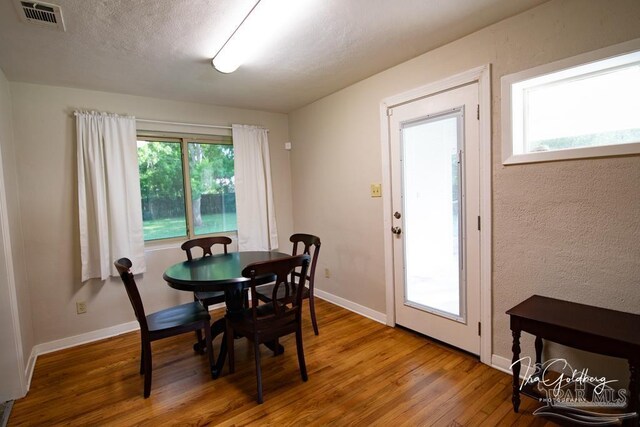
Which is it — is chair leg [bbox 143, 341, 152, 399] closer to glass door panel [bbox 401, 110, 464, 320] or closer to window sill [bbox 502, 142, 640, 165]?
glass door panel [bbox 401, 110, 464, 320]

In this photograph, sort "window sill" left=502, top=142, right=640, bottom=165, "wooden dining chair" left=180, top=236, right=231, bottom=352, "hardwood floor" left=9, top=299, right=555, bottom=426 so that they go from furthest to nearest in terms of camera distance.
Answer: "wooden dining chair" left=180, top=236, right=231, bottom=352
"hardwood floor" left=9, top=299, right=555, bottom=426
"window sill" left=502, top=142, right=640, bottom=165

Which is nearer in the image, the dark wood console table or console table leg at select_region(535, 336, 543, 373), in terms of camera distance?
the dark wood console table

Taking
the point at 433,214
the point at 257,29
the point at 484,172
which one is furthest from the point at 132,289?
the point at 484,172

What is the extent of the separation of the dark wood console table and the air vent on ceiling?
3038 mm

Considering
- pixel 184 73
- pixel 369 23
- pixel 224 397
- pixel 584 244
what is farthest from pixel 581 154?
pixel 184 73

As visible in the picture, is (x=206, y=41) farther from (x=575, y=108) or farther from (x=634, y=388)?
(x=634, y=388)

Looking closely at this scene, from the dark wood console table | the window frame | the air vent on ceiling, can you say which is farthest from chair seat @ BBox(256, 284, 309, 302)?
the air vent on ceiling

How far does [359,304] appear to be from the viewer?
342 centimetres

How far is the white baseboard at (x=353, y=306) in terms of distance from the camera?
3.17 metres

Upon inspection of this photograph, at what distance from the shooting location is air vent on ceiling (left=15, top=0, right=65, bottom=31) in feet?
5.44

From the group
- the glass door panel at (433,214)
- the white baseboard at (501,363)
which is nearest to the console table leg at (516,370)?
the white baseboard at (501,363)

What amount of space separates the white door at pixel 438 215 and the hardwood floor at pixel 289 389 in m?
0.28

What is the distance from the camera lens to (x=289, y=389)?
213cm

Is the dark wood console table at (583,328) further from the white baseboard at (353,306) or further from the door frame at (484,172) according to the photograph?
the white baseboard at (353,306)
